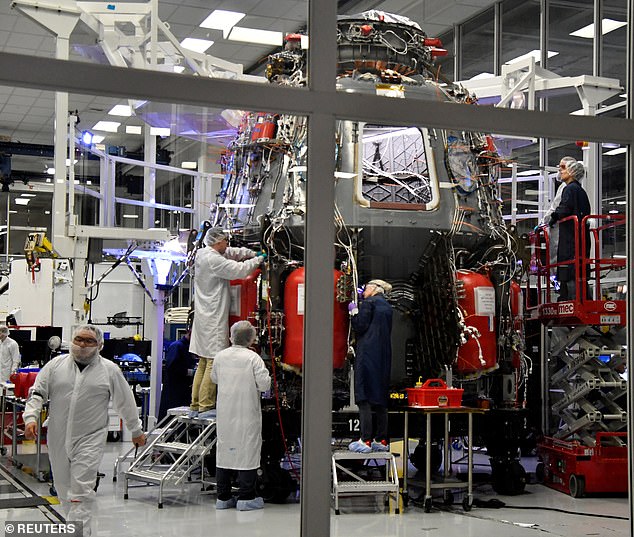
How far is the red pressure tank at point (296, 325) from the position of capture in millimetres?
4844

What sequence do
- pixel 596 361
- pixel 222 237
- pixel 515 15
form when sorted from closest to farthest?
pixel 515 15 < pixel 222 237 < pixel 596 361

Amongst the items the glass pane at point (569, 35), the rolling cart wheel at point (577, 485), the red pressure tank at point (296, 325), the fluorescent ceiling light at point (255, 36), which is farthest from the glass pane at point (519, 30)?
the rolling cart wheel at point (577, 485)

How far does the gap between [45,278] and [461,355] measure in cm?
323

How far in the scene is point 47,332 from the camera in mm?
4844

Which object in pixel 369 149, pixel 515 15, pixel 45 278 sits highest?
pixel 515 15

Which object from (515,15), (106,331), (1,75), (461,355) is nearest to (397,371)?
(461,355)

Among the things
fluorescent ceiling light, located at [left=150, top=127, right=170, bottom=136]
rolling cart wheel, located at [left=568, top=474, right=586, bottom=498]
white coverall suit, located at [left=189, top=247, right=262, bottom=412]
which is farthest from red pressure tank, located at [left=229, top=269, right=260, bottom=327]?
rolling cart wheel, located at [left=568, top=474, right=586, bottom=498]

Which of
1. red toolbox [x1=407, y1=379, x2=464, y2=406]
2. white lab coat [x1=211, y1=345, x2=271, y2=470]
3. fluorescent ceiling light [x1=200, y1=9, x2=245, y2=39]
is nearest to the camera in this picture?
fluorescent ceiling light [x1=200, y1=9, x2=245, y2=39]

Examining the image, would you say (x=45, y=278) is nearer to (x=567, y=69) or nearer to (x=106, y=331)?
(x=106, y=331)

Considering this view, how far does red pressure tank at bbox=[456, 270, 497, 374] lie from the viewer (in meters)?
6.58

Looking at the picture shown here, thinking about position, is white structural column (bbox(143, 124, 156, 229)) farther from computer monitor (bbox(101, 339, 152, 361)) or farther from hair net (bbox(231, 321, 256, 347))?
hair net (bbox(231, 321, 256, 347))

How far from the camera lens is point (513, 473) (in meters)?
6.59

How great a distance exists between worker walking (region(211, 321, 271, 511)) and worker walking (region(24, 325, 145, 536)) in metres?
0.63

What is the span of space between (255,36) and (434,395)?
2907 millimetres
